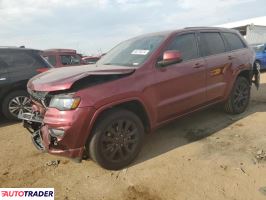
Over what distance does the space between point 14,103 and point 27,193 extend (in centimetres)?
348

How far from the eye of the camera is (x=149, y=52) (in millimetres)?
4289

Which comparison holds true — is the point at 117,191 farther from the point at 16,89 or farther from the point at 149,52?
the point at 16,89

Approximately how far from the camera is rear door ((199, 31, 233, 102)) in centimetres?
502

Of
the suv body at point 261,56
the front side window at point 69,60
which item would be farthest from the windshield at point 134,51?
the suv body at point 261,56

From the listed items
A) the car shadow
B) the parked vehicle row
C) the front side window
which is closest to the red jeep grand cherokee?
the car shadow

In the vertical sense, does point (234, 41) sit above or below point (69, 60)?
above

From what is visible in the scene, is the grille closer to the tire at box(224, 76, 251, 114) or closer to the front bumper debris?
the front bumper debris

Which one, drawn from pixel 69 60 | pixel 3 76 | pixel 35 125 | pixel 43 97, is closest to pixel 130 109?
pixel 43 97

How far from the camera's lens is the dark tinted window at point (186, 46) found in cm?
461

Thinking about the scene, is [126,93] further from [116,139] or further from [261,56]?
[261,56]

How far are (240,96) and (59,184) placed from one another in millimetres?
3988

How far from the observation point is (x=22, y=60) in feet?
22.3

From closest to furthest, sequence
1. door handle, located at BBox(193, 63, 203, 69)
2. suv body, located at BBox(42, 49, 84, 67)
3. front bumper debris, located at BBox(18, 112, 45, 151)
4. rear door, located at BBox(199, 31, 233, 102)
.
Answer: front bumper debris, located at BBox(18, 112, 45, 151) → door handle, located at BBox(193, 63, 203, 69) → rear door, located at BBox(199, 31, 233, 102) → suv body, located at BBox(42, 49, 84, 67)

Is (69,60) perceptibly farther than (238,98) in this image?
Yes
